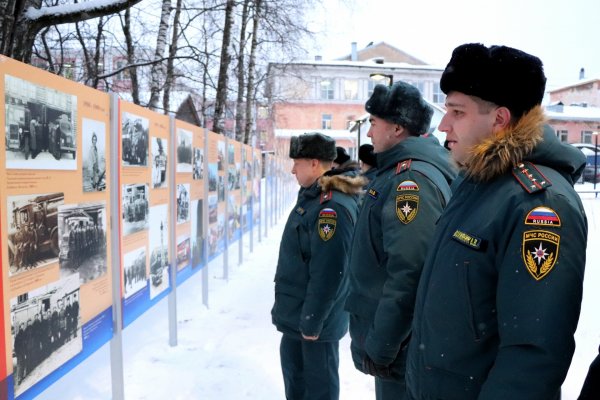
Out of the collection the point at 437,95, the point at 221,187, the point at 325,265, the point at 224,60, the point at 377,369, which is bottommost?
the point at 377,369

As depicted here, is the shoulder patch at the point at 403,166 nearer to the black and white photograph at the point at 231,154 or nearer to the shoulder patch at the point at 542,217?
the shoulder patch at the point at 542,217

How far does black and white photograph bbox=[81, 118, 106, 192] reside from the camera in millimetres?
2754

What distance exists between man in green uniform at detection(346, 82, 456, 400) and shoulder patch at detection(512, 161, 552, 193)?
27.2 inches

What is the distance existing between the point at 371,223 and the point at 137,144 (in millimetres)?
2009

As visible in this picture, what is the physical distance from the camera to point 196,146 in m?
5.52

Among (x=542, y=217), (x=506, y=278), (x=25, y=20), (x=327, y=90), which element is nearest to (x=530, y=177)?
(x=542, y=217)

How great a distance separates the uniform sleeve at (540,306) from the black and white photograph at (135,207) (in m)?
2.66

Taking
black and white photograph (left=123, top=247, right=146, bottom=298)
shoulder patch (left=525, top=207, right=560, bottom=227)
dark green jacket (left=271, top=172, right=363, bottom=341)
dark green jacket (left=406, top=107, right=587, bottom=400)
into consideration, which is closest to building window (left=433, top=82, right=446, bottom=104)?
black and white photograph (left=123, top=247, right=146, bottom=298)

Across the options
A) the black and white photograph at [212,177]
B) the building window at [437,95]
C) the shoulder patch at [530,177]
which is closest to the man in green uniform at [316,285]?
the shoulder patch at [530,177]

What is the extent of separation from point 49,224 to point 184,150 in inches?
104

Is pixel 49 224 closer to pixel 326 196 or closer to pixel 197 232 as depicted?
pixel 326 196

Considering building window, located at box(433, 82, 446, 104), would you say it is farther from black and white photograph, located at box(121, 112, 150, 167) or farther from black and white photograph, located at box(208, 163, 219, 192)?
black and white photograph, located at box(121, 112, 150, 167)

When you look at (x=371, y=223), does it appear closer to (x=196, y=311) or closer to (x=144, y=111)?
(x=144, y=111)

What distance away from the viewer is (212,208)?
21.2 ft
